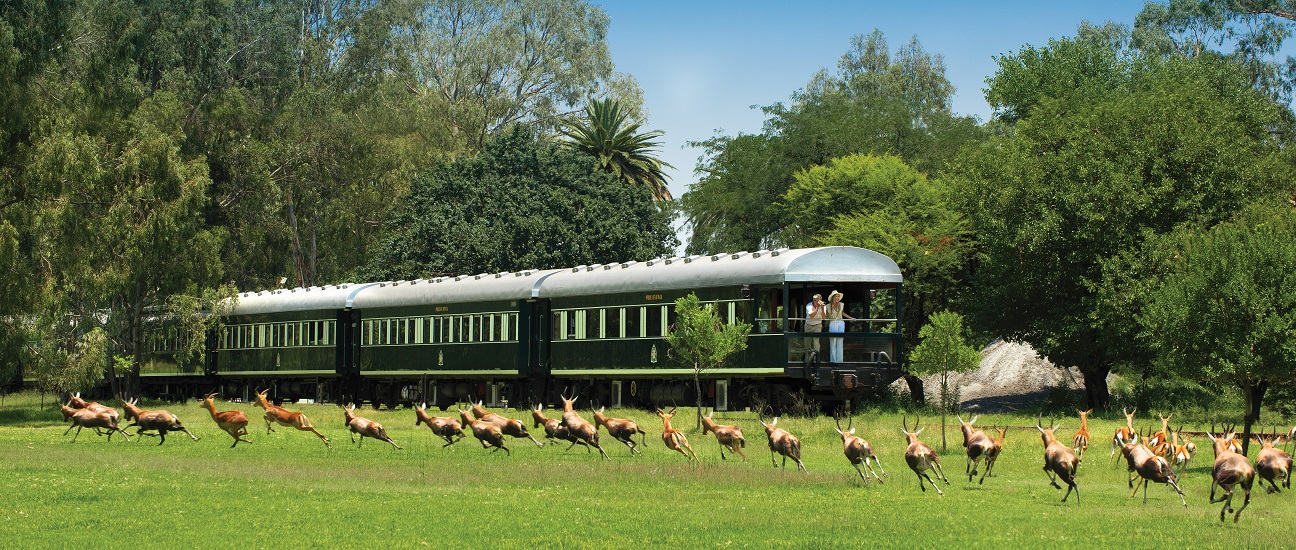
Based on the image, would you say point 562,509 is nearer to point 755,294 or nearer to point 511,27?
point 755,294

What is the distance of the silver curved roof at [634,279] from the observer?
35.3 m

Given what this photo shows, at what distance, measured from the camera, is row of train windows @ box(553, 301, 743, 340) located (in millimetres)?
37219

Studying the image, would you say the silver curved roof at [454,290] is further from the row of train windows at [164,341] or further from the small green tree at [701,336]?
the small green tree at [701,336]

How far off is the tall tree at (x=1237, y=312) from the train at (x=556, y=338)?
30.2ft

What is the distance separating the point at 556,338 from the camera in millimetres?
41719

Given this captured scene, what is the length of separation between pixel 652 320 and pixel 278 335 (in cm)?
1897

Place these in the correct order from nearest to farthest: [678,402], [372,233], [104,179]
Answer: [678,402] → [104,179] → [372,233]

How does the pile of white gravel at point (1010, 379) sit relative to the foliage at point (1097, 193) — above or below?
below

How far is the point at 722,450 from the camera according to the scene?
85.5 ft

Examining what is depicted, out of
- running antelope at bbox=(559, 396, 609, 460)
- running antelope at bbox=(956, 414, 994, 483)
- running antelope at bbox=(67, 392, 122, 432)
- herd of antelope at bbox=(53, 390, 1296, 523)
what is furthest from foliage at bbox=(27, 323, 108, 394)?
running antelope at bbox=(956, 414, 994, 483)

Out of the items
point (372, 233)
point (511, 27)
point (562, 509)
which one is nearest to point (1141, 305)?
point (562, 509)

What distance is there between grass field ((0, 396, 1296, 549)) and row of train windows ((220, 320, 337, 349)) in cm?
2141

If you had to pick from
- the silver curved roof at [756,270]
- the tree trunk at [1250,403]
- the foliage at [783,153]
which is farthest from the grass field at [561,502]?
the foliage at [783,153]

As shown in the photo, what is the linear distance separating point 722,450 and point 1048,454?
7207 mm
